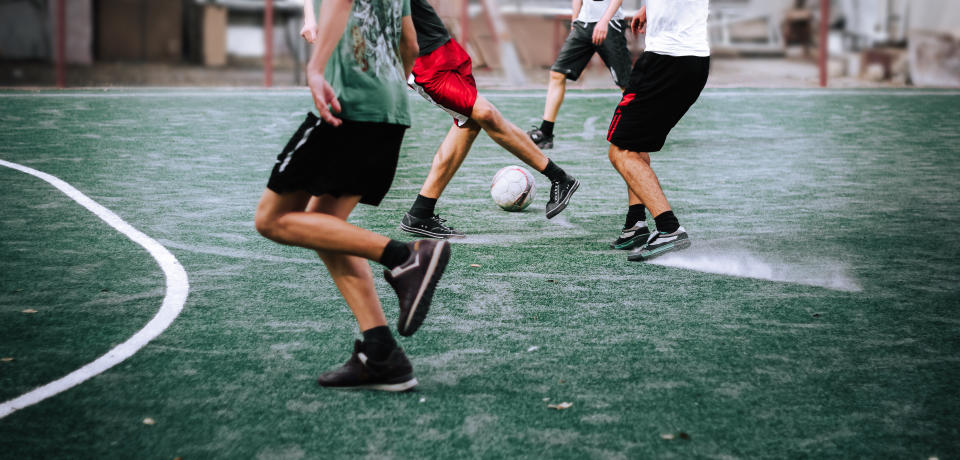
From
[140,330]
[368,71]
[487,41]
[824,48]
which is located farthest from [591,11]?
[487,41]

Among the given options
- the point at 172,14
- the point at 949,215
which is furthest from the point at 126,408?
the point at 172,14

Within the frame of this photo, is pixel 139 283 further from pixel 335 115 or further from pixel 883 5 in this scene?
pixel 883 5

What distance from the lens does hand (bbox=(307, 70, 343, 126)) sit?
3305 mm

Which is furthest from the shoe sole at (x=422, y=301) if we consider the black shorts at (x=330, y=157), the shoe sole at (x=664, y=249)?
the shoe sole at (x=664, y=249)

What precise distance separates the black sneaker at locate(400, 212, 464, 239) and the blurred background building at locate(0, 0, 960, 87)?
497 inches

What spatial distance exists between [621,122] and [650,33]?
0.51 meters

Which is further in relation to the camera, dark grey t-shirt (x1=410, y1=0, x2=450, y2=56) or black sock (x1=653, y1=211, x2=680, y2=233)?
dark grey t-shirt (x1=410, y1=0, x2=450, y2=56)

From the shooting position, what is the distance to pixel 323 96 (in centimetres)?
332

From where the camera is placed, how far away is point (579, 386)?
360 centimetres

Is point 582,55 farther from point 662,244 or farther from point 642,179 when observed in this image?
point 662,244

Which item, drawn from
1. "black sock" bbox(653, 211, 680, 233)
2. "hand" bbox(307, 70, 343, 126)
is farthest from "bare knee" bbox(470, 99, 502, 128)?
"hand" bbox(307, 70, 343, 126)

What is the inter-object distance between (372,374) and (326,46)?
1100 millimetres

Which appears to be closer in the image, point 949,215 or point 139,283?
point 139,283

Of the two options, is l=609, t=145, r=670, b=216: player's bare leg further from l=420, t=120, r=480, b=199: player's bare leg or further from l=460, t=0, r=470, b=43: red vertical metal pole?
l=460, t=0, r=470, b=43: red vertical metal pole
